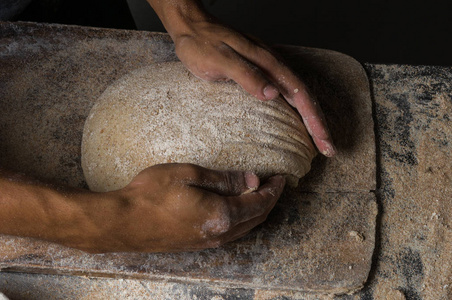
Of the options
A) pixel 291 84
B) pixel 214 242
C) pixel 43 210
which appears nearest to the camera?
pixel 43 210

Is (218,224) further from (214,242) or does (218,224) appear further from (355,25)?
(355,25)

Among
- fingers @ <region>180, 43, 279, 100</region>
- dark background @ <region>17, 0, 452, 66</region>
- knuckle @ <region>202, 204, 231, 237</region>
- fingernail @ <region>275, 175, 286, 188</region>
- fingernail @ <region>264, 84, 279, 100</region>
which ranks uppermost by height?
fingers @ <region>180, 43, 279, 100</region>

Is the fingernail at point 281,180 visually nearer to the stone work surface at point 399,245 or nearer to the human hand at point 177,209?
the human hand at point 177,209

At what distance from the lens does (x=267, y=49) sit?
1.38m

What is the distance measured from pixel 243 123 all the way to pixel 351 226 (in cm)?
47

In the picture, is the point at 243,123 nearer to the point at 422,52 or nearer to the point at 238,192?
the point at 238,192

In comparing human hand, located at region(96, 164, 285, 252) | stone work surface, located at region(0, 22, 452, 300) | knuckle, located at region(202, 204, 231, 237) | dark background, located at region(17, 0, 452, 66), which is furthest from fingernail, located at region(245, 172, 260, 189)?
dark background, located at region(17, 0, 452, 66)

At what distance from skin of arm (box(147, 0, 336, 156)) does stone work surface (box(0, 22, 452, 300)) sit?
1.00ft

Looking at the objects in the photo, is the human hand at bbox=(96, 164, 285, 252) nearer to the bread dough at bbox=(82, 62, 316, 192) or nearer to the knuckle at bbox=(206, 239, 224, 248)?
the knuckle at bbox=(206, 239, 224, 248)

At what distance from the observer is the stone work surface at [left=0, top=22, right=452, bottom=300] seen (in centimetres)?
137

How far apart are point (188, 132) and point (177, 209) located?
0.83 feet

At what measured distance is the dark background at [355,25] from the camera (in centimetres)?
332

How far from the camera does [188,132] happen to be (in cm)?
125

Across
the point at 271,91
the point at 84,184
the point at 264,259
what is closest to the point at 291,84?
the point at 271,91
